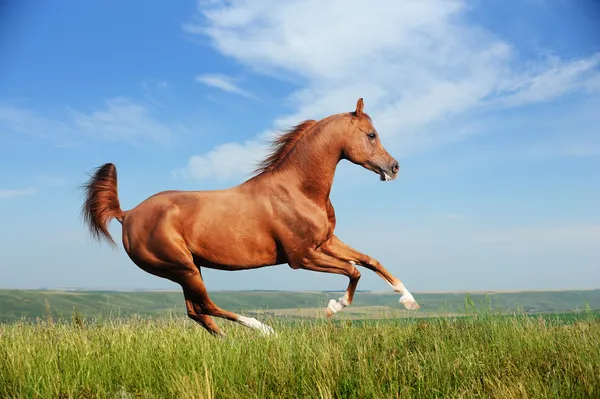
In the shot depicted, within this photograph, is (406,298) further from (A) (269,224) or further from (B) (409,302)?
(A) (269,224)

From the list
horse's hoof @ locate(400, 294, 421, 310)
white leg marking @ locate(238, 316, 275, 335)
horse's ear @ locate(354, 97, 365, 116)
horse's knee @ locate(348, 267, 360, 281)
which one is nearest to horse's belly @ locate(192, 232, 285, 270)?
white leg marking @ locate(238, 316, 275, 335)

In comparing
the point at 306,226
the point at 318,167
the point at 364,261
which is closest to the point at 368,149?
the point at 318,167

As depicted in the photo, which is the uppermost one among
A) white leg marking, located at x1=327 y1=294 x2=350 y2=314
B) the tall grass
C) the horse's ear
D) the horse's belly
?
the horse's ear

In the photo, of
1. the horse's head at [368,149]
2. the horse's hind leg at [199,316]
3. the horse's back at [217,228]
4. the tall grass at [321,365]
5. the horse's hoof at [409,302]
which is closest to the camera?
the tall grass at [321,365]

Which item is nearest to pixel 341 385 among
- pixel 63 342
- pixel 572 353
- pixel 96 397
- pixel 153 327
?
pixel 96 397

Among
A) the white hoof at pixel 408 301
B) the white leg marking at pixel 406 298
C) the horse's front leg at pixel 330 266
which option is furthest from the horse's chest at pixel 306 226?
the white hoof at pixel 408 301

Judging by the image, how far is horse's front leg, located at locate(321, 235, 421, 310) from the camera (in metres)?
7.37

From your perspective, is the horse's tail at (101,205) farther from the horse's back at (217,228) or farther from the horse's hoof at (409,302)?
the horse's hoof at (409,302)

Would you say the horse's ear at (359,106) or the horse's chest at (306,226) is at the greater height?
the horse's ear at (359,106)

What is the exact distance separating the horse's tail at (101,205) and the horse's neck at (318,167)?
7.91 feet

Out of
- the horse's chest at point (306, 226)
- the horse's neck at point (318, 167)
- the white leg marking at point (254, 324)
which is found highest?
the horse's neck at point (318, 167)

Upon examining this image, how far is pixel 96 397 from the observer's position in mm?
4895

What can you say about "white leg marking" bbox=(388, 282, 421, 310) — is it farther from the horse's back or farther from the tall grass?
the horse's back

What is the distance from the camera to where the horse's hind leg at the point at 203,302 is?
7.57m
